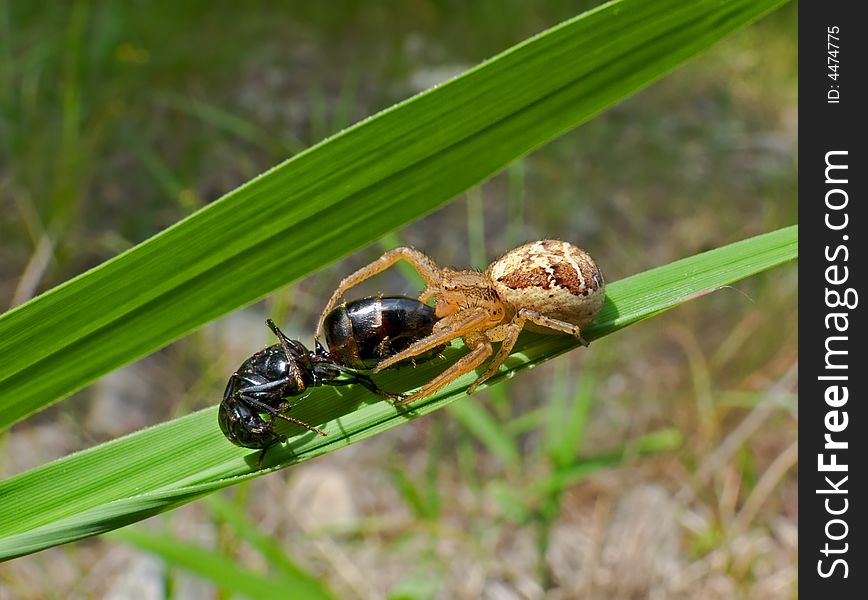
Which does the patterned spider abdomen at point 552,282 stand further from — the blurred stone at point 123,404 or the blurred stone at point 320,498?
the blurred stone at point 123,404

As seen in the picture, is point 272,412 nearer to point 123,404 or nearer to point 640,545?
point 640,545

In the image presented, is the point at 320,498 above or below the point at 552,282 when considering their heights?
below

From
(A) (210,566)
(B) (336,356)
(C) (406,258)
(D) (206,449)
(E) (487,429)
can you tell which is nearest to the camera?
(D) (206,449)

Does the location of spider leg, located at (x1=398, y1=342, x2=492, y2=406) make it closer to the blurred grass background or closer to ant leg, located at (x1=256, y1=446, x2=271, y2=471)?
ant leg, located at (x1=256, y1=446, x2=271, y2=471)

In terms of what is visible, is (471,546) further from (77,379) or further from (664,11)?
(664,11)

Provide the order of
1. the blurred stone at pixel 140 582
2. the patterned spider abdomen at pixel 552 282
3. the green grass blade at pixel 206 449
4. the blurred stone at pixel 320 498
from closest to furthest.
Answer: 1. the green grass blade at pixel 206 449
2. the patterned spider abdomen at pixel 552 282
3. the blurred stone at pixel 140 582
4. the blurred stone at pixel 320 498

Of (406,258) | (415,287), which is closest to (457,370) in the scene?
(406,258)

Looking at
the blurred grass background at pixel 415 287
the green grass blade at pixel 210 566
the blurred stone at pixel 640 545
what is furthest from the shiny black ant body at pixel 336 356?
the blurred stone at pixel 640 545
